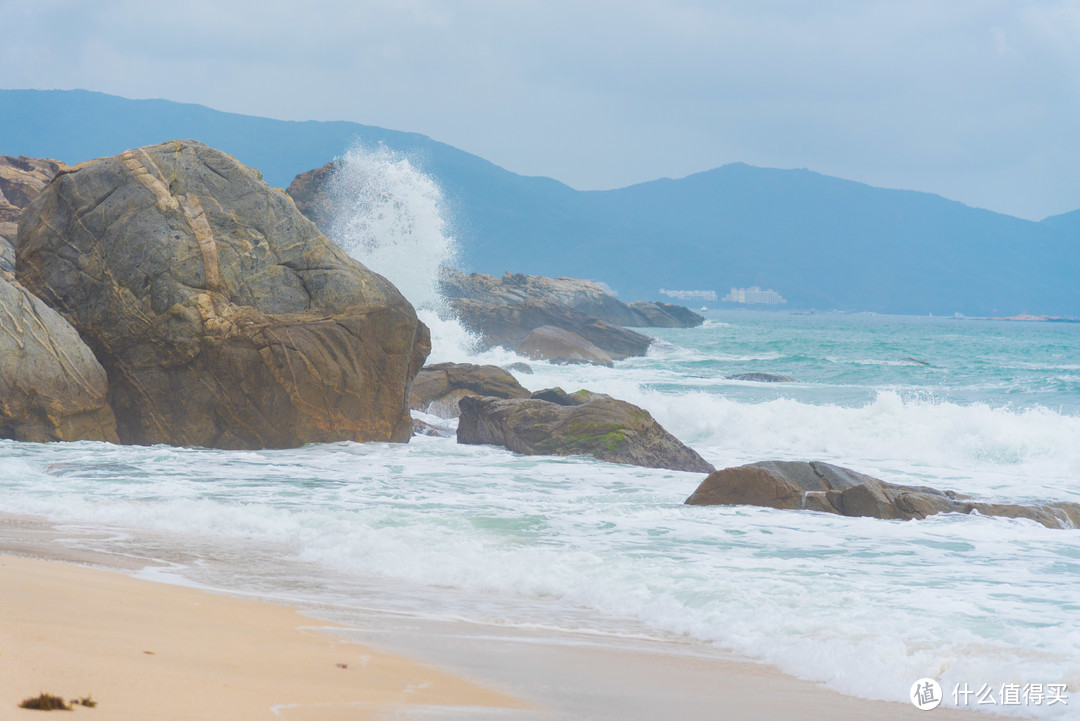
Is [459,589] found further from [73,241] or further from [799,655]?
[73,241]

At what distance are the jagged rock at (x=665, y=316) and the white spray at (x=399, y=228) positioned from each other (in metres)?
49.8

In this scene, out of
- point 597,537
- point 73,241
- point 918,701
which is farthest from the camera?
point 73,241

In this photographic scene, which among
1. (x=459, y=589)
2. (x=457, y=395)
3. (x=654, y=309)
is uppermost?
(x=654, y=309)

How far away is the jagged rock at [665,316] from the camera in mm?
80625

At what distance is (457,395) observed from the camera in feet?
53.7

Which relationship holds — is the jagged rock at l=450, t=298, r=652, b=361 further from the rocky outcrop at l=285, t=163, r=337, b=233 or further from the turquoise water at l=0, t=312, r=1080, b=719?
the turquoise water at l=0, t=312, r=1080, b=719

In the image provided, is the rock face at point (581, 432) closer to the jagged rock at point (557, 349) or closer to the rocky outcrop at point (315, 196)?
the rocky outcrop at point (315, 196)

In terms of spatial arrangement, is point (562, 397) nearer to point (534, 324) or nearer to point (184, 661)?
point (184, 661)

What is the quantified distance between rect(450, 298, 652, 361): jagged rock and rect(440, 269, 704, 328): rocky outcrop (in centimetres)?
250

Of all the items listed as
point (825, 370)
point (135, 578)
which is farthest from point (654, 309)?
point (135, 578)

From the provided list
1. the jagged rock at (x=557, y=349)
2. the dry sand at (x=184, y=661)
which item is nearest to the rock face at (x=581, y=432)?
the dry sand at (x=184, y=661)

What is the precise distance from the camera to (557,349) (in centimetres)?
3478

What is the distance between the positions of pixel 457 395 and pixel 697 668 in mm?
11991

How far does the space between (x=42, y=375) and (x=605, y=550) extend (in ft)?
24.3
